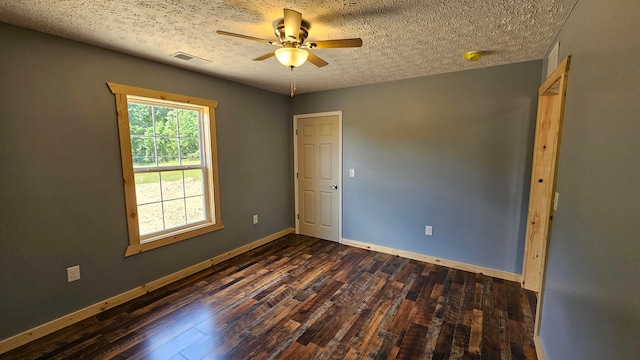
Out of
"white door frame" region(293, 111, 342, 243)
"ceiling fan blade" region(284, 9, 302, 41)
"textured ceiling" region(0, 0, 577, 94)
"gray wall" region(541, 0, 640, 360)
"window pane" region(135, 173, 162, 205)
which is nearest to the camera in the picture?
"gray wall" region(541, 0, 640, 360)

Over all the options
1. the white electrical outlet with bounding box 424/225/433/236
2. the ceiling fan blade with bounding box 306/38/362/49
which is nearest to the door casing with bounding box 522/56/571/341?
the white electrical outlet with bounding box 424/225/433/236

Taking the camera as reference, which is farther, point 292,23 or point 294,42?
point 294,42

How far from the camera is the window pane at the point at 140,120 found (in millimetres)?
2574

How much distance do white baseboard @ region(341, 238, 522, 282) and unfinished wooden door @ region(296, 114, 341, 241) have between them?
1.51 feet

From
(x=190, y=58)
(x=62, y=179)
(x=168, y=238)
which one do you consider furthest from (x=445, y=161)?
(x=62, y=179)

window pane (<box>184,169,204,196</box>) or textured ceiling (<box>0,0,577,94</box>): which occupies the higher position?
textured ceiling (<box>0,0,577,94</box>)

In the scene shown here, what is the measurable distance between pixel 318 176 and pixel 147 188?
93.9 inches

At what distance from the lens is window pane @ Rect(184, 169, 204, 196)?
10.2 ft

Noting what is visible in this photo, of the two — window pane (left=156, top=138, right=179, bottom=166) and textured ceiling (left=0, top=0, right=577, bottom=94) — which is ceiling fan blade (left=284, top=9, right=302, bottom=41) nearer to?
textured ceiling (left=0, top=0, right=577, bottom=94)

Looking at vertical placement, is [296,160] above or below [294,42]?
below

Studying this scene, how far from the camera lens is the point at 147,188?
2723 mm

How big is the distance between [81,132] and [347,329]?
279 cm

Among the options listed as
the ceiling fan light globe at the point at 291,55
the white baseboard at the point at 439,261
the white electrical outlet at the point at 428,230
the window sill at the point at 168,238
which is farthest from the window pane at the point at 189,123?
the white electrical outlet at the point at 428,230

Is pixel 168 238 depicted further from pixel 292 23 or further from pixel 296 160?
pixel 292 23
